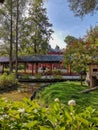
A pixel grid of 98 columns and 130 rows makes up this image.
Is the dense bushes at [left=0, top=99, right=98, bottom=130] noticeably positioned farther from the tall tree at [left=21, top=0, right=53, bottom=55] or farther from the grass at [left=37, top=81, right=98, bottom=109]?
the tall tree at [left=21, top=0, right=53, bottom=55]

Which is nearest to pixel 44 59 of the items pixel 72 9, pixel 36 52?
pixel 36 52

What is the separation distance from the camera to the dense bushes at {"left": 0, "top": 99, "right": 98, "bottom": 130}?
9.58 feet

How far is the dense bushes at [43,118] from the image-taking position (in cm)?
292

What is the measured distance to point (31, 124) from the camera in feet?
9.62

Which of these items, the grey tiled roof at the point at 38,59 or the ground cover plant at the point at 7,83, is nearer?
the ground cover plant at the point at 7,83

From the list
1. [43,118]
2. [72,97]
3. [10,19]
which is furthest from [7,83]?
[43,118]

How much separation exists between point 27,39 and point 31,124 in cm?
5368

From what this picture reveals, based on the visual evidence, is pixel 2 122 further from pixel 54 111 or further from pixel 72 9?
pixel 72 9

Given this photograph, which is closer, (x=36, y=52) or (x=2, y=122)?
(x=2, y=122)

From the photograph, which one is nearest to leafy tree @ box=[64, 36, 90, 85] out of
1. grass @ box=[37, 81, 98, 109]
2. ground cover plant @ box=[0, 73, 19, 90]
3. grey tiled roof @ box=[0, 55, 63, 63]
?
ground cover plant @ box=[0, 73, 19, 90]

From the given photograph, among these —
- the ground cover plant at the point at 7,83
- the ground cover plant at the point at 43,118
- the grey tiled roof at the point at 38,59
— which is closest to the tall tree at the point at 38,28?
the grey tiled roof at the point at 38,59

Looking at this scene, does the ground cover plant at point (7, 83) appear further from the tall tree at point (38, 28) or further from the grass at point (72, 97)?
the tall tree at point (38, 28)

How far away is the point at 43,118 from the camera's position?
323 cm

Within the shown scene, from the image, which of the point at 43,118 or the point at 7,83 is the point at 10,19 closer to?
the point at 7,83
